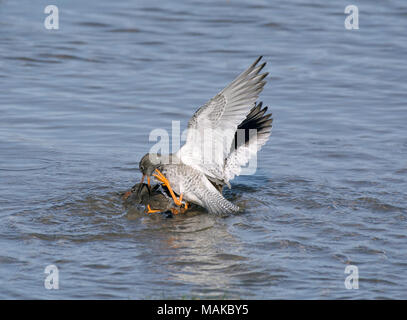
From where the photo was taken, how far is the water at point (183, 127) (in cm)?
575

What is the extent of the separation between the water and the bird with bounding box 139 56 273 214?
9.9 inches

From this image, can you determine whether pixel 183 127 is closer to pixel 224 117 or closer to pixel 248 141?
pixel 248 141

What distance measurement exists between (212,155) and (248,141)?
1.15 meters

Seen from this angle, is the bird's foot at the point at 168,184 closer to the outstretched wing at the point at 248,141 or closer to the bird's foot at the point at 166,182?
the bird's foot at the point at 166,182

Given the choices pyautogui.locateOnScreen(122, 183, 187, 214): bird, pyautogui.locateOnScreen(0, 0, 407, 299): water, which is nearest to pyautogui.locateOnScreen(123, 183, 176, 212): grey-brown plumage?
pyautogui.locateOnScreen(122, 183, 187, 214): bird

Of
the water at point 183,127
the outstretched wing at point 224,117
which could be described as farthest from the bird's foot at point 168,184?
the outstretched wing at point 224,117

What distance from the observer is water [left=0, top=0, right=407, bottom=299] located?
18.9 ft

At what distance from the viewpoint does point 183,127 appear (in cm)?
964

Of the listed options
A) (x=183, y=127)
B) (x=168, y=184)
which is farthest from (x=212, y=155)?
(x=183, y=127)

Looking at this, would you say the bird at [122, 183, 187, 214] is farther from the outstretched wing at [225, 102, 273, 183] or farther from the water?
the outstretched wing at [225, 102, 273, 183]
